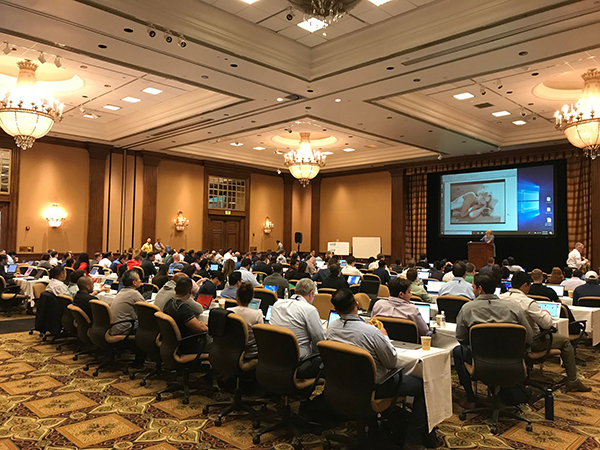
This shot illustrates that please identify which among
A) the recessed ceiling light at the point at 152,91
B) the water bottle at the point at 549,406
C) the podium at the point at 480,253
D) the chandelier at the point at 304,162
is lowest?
the water bottle at the point at 549,406

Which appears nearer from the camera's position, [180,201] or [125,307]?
[125,307]

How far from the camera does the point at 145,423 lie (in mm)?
4184

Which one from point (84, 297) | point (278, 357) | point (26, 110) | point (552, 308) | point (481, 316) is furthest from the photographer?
point (26, 110)

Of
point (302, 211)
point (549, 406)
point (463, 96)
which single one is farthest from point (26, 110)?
point (302, 211)

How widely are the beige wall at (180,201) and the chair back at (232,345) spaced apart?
43.5ft

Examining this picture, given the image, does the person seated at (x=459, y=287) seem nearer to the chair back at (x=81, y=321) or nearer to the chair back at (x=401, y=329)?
the chair back at (x=401, y=329)

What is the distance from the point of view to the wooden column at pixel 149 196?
1662cm

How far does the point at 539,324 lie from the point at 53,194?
1458 centimetres

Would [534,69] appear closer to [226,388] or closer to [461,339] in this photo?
[461,339]

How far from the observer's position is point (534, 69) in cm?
935

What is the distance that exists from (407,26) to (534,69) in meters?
3.42

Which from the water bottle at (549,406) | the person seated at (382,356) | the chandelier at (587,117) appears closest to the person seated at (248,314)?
the person seated at (382,356)

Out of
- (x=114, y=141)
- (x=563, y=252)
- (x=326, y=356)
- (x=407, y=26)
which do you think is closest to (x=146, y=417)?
(x=326, y=356)

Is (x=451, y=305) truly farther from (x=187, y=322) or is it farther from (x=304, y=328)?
(x=187, y=322)
